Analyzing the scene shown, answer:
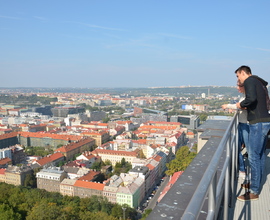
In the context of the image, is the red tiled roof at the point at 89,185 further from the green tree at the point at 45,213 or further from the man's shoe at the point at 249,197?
the man's shoe at the point at 249,197

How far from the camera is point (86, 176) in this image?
1121 centimetres

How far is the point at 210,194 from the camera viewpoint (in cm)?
54

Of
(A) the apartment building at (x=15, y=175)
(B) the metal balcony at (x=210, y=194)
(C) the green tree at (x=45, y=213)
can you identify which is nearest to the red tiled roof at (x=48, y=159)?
(A) the apartment building at (x=15, y=175)

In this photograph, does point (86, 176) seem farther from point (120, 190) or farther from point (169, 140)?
point (169, 140)

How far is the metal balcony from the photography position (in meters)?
0.48

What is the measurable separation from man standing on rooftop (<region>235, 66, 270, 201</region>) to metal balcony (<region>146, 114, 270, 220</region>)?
0.24ft

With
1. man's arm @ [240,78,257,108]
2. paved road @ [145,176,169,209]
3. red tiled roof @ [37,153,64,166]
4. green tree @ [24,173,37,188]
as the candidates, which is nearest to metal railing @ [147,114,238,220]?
man's arm @ [240,78,257,108]

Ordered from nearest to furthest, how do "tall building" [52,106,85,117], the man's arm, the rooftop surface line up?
the rooftop surface → the man's arm → "tall building" [52,106,85,117]

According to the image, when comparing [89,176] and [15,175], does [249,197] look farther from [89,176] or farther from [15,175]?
[15,175]

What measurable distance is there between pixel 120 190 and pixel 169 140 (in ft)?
28.3

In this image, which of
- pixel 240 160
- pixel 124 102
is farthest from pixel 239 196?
pixel 124 102

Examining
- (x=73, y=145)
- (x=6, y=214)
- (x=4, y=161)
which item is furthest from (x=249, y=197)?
(x=73, y=145)

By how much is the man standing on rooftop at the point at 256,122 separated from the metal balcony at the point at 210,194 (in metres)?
0.07

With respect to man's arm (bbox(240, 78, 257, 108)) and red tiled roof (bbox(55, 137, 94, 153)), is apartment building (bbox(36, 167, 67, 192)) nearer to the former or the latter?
red tiled roof (bbox(55, 137, 94, 153))
